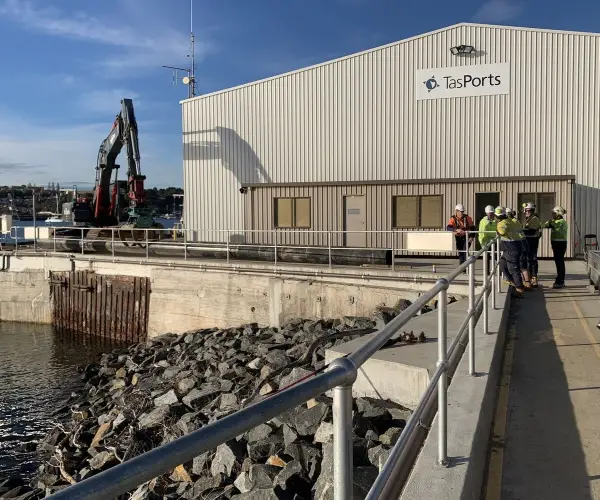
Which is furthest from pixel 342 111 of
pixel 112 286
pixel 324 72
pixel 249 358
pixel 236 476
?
pixel 236 476

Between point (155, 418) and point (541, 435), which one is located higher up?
point (541, 435)

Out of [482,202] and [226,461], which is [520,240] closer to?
[226,461]

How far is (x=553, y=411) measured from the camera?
504cm

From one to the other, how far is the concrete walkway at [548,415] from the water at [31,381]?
27.2ft

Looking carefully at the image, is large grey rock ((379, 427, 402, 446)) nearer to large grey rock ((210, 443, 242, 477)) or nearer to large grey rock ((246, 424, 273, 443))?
large grey rock ((246, 424, 273, 443))

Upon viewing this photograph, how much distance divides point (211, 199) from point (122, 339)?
7416mm

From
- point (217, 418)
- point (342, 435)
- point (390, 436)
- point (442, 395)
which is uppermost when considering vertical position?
point (342, 435)

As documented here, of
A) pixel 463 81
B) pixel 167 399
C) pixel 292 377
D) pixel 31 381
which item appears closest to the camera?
pixel 292 377

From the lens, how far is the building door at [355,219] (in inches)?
853

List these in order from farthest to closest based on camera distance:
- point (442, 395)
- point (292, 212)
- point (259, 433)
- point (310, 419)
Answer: point (292, 212) < point (259, 433) < point (310, 419) < point (442, 395)

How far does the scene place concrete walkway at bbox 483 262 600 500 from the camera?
3746 millimetres

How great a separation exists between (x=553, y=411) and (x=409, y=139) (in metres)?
17.3

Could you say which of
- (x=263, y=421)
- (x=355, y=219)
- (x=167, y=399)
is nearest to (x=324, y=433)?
(x=263, y=421)

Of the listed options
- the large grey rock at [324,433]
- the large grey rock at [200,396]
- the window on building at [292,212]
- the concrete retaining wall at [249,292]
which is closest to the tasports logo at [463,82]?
the window on building at [292,212]
